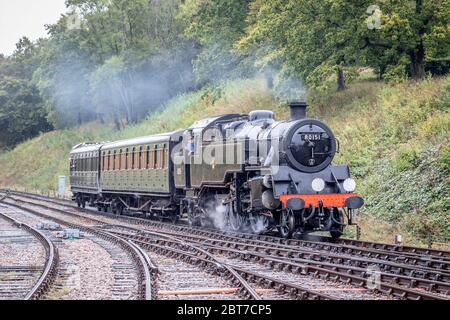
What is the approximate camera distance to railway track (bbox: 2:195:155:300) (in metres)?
10.7

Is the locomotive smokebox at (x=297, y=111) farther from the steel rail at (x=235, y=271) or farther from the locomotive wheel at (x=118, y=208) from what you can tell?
the locomotive wheel at (x=118, y=208)

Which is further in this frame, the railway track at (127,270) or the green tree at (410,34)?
the green tree at (410,34)

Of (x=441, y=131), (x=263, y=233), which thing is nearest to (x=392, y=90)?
(x=441, y=131)

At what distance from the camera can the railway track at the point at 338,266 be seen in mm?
10531

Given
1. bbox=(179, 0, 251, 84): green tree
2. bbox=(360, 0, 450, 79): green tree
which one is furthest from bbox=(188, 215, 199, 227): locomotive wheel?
bbox=(179, 0, 251, 84): green tree

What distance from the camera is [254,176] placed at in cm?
1856

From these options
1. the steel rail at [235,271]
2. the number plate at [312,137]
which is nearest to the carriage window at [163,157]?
the steel rail at [235,271]

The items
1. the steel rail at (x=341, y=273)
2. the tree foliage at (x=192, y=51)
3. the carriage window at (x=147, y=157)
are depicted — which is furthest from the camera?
the tree foliage at (x=192, y=51)

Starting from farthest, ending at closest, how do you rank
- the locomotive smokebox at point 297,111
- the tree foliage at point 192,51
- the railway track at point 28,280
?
the tree foliage at point 192,51
the locomotive smokebox at point 297,111
the railway track at point 28,280

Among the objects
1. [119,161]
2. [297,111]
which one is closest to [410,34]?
[297,111]

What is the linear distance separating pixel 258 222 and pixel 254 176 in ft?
4.68

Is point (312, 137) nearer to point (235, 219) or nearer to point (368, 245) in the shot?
point (368, 245)

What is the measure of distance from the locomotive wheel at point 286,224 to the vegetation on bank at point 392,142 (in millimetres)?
2318

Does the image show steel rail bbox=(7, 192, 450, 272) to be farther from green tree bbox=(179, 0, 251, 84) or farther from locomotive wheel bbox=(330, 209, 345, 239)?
green tree bbox=(179, 0, 251, 84)
